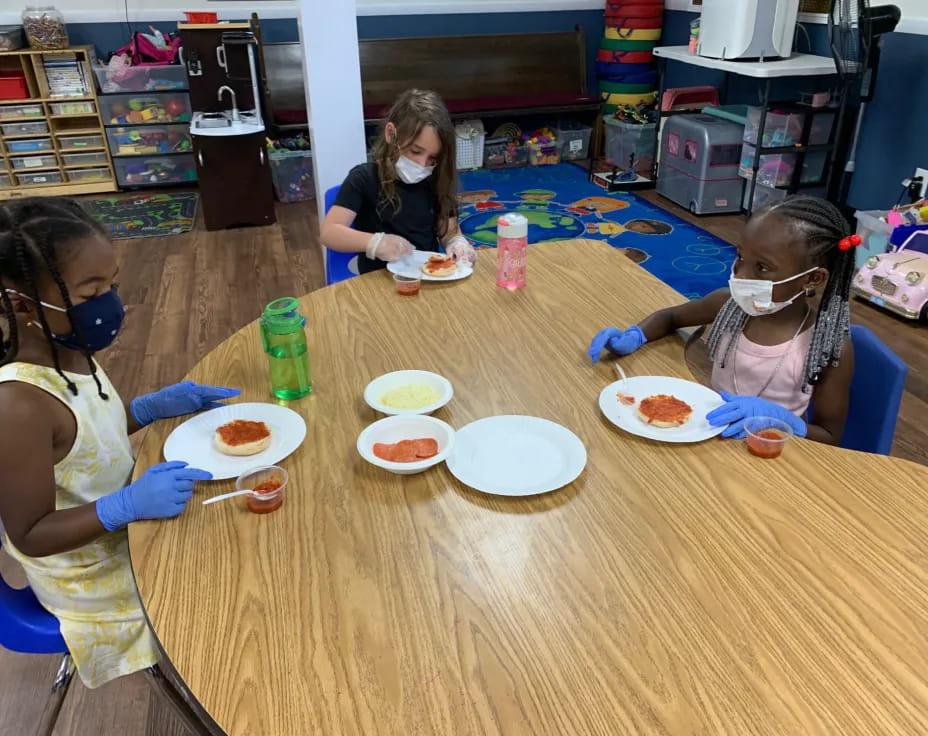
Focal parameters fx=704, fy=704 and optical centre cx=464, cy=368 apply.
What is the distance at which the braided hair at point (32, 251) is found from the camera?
3.61 ft

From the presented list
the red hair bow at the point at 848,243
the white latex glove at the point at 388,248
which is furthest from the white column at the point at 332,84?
the red hair bow at the point at 848,243

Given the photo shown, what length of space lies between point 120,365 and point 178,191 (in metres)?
2.85

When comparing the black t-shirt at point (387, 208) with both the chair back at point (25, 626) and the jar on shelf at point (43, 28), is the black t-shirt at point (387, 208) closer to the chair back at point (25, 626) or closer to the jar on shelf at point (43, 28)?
the chair back at point (25, 626)

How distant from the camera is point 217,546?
3.35 ft

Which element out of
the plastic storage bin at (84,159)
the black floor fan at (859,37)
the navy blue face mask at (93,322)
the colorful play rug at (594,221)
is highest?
the black floor fan at (859,37)

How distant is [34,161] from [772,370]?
5.41 metres

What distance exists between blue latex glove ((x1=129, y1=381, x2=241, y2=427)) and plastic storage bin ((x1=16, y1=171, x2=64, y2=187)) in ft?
15.5

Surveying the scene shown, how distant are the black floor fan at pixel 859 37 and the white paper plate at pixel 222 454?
362cm

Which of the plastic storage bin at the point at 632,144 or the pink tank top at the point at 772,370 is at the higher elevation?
the pink tank top at the point at 772,370

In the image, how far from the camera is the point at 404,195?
2281mm

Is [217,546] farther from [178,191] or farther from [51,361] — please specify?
[178,191]

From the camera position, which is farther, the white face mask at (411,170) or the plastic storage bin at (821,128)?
the plastic storage bin at (821,128)

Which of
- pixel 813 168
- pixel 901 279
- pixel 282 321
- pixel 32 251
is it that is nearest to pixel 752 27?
pixel 813 168

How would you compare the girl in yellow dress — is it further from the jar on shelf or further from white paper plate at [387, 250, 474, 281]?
the jar on shelf
